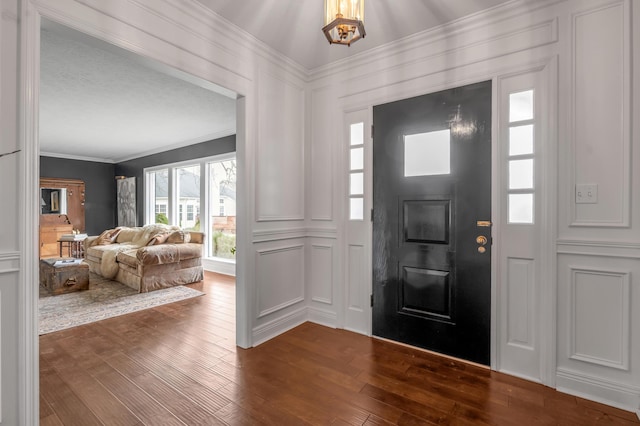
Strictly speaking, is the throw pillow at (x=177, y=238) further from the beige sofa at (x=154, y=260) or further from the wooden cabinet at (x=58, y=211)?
the wooden cabinet at (x=58, y=211)

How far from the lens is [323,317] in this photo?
3.22 meters

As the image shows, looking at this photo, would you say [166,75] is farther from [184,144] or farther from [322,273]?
[184,144]

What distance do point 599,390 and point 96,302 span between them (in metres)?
5.09

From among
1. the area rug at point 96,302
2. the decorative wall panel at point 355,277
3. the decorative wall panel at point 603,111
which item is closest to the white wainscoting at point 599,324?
the decorative wall panel at point 603,111

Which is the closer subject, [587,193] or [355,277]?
[587,193]

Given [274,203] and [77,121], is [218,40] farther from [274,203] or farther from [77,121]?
[77,121]

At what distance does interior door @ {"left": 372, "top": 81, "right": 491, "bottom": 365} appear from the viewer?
2.36m

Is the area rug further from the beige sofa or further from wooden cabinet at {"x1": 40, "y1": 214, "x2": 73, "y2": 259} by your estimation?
wooden cabinet at {"x1": 40, "y1": 214, "x2": 73, "y2": 259}

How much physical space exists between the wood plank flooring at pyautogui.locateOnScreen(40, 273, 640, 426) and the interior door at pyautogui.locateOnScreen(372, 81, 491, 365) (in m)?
0.26

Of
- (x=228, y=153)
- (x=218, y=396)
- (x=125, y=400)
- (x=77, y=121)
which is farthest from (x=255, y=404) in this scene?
(x=77, y=121)

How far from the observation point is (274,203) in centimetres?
299

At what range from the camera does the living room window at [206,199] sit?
19.8 ft

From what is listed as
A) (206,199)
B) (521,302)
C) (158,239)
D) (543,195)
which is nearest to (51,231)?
(206,199)

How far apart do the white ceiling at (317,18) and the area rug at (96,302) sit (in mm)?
3382
